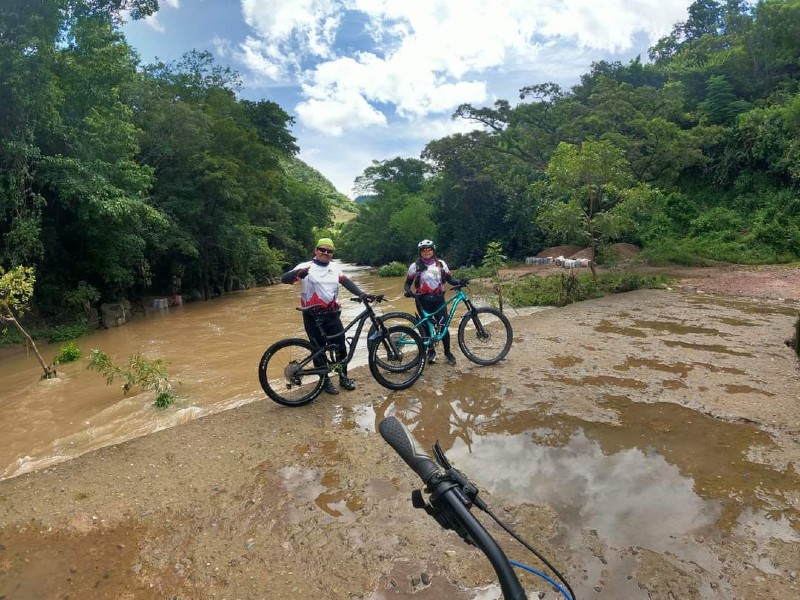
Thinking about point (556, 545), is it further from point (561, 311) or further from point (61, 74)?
point (61, 74)

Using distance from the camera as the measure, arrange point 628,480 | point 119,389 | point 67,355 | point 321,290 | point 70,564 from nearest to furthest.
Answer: point 70,564 < point 628,480 < point 321,290 < point 119,389 < point 67,355

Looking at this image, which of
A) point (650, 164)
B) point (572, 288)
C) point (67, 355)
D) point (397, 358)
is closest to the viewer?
point (397, 358)

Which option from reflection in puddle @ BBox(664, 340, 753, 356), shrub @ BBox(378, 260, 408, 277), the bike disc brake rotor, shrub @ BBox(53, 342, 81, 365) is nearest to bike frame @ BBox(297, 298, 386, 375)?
the bike disc brake rotor

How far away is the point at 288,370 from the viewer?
509 centimetres

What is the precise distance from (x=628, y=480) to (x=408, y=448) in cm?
291

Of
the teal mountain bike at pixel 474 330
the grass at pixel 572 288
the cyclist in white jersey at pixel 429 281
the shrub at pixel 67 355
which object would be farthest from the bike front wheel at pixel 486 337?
the shrub at pixel 67 355

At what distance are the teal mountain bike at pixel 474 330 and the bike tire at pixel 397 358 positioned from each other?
406 millimetres

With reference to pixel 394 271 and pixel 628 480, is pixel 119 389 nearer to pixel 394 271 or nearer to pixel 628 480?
pixel 628 480

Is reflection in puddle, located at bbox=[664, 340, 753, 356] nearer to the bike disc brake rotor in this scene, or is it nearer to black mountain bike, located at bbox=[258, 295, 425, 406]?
black mountain bike, located at bbox=[258, 295, 425, 406]

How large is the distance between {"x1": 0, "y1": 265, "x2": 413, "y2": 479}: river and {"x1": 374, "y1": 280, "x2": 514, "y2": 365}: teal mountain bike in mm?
2019

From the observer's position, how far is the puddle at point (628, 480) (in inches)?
103

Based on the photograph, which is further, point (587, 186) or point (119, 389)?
point (587, 186)

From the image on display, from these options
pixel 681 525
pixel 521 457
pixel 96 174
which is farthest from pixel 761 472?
pixel 96 174

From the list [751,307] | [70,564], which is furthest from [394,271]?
[70,564]
